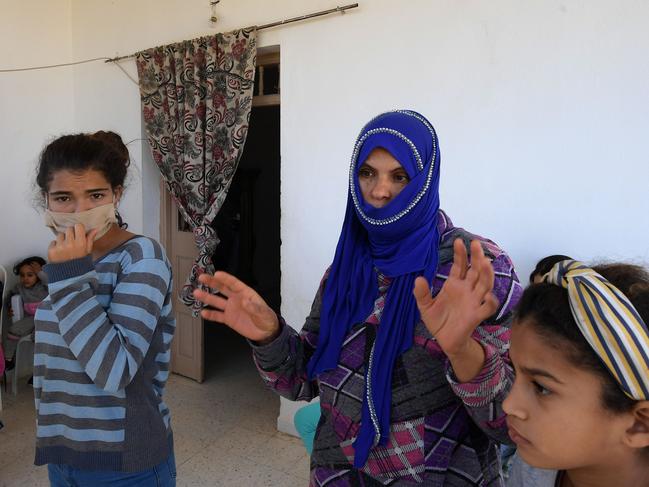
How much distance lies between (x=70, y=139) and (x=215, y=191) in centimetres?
189

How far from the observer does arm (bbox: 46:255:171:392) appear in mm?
1118

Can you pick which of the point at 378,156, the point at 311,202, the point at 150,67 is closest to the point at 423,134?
the point at 378,156

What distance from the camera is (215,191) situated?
Answer: 3.19m

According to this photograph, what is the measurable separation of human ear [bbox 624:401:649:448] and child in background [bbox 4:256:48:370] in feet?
12.6

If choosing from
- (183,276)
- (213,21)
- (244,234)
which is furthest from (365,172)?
(244,234)

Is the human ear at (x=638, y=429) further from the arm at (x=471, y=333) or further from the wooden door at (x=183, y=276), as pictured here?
the wooden door at (x=183, y=276)

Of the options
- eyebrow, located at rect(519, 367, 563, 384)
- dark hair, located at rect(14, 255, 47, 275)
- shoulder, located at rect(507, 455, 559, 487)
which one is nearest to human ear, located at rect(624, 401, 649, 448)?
eyebrow, located at rect(519, 367, 563, 384)

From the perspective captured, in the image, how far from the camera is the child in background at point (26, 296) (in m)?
3.55

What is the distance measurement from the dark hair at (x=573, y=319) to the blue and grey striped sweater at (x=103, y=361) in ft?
2.80

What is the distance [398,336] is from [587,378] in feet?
1.10

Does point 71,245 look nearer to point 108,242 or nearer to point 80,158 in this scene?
point 108,242

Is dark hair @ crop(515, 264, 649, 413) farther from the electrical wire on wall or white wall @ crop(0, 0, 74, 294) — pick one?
white wall @ crop(0, 0, 74, 294)

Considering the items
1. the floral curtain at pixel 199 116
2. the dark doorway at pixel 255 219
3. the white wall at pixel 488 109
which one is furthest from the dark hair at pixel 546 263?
the dark doorway at pixel 255 219

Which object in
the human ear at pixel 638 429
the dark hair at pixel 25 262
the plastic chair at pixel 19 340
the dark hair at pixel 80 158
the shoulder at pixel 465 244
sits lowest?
the plastic chair at pixel 19 340
